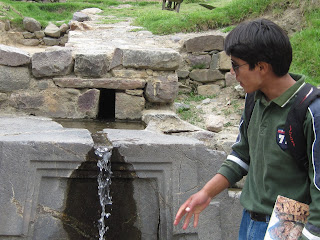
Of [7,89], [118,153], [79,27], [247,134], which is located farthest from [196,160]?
[79,27]

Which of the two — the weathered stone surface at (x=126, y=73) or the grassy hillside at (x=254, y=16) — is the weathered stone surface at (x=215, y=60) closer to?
the grassy hillside at (x=254, y=16)

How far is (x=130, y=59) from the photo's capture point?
4277 mm

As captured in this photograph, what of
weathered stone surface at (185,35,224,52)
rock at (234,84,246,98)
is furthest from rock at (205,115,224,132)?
weathered stone surface at (185,35,224,52)

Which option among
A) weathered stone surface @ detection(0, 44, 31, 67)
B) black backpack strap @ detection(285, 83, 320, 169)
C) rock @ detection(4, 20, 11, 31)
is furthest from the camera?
rock @ detection(4, 20, 11, 31)

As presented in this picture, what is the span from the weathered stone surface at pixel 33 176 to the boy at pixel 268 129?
1303mm

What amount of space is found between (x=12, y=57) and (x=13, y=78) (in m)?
0.18

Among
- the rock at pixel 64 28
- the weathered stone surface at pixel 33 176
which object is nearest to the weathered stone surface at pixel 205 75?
the weathered stone surface at pixel 33 176

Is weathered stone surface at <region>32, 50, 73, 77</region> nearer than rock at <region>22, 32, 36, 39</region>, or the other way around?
weathered stone surface at <region>32, 50, 73, 77</region>

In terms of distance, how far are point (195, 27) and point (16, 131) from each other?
3931 millimetres

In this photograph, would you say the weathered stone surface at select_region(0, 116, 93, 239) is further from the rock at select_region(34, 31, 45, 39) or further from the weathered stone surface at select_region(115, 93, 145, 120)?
the rock at select_region(34, 31, 45, 39)

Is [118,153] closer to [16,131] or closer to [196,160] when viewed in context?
[196,160]

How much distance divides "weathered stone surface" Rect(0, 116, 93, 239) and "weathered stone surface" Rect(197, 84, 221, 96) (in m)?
2.65

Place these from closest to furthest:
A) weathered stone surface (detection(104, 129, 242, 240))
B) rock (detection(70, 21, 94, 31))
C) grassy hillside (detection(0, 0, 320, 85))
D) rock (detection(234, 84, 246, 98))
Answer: weathered stone surface (detection(104, 129, 242, 240)) → rock (detection(234, 84, 246, 98)) → grassy hillside (detection(0, 0, 320, 85)) → rock (detection(70, 21, 94, 31))

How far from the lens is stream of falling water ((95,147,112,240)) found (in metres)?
2.97
